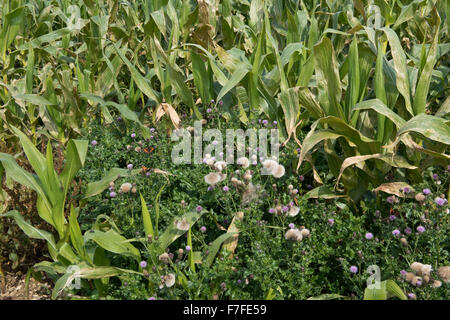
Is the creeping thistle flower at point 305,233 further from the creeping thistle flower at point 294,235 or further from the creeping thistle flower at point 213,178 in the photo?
the creeping thistle flower at point 213,178

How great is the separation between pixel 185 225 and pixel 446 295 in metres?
1.00

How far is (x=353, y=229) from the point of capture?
2.05 meters

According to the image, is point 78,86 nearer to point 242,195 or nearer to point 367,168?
point 242,195

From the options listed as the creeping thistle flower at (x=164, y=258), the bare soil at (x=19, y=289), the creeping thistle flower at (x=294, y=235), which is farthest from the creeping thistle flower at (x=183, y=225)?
the bare soil at (x=19, y=289)

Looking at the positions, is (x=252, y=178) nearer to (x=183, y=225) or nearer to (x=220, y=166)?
(x=220, y=166)

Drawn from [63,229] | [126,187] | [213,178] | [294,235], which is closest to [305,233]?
[294,235]

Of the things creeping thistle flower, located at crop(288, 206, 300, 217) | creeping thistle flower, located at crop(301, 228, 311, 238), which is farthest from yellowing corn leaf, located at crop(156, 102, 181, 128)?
creeping thistle flower, located at crop(301, 228, 311, 238)

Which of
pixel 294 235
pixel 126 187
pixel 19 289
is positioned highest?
pixel 126 187

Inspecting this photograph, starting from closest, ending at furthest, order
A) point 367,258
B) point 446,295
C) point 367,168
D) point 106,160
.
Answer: point 446,295 → point 367,258 → point 367,168 → point 106,160

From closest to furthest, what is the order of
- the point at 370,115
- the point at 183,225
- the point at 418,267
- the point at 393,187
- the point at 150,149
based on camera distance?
the point at 418,267, the point at 183,225, the point at 393,187, the point at 370,115, the point at 150,149

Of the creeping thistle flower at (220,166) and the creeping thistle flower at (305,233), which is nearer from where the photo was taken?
the creeping thistle flower at (305,233)

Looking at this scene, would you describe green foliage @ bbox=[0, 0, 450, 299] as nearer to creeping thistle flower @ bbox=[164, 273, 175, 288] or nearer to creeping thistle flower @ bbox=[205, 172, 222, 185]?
creeping thistle flower @ bbox=[164, 273, 175, 288]

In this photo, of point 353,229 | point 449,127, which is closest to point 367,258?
point 353,229

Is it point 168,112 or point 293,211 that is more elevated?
point 168,112
